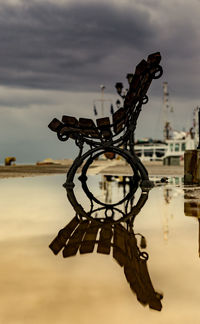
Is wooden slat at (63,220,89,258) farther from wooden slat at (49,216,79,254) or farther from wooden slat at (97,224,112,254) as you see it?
wooden slat at (97,224,112,254)

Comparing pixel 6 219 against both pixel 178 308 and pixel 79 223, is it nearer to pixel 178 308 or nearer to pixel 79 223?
pixel 79 223

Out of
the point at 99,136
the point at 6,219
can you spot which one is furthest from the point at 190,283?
the point at 99,136

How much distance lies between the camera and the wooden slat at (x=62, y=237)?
270cm

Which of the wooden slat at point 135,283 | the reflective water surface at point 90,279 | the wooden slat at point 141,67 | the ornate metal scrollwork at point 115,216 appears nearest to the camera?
the reflective water surface at point 90,279

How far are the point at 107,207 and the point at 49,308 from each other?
336 cm

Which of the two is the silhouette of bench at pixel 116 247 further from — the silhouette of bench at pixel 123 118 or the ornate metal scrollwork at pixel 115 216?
the silhouette of bench at pixel 123 118

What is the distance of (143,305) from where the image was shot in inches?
61.6

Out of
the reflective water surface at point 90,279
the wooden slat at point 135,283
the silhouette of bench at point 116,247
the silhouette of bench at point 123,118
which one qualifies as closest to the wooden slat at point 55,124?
the silhouette of bench at point 123,118

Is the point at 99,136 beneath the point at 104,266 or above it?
above

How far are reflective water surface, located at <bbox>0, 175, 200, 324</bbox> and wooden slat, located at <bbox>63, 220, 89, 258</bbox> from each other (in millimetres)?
107

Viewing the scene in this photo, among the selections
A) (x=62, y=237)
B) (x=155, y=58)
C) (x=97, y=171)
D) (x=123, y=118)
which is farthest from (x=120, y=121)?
(x=97, y=171)

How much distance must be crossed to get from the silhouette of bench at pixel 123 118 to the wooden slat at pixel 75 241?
272 centimetres

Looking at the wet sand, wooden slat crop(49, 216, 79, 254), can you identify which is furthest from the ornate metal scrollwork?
the wet sand

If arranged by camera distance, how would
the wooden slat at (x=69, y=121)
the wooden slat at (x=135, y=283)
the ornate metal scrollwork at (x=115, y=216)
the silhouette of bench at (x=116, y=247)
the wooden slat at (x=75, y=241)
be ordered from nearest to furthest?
the wooden slat at (x=135, y=283) < the silhouette of bench at (x=116, y=247) < the ornate metal scrollwork at (x=115, y=216) < the wooden slat at (x=75, y=241) < the wooden slat at (x=69, y=121)
